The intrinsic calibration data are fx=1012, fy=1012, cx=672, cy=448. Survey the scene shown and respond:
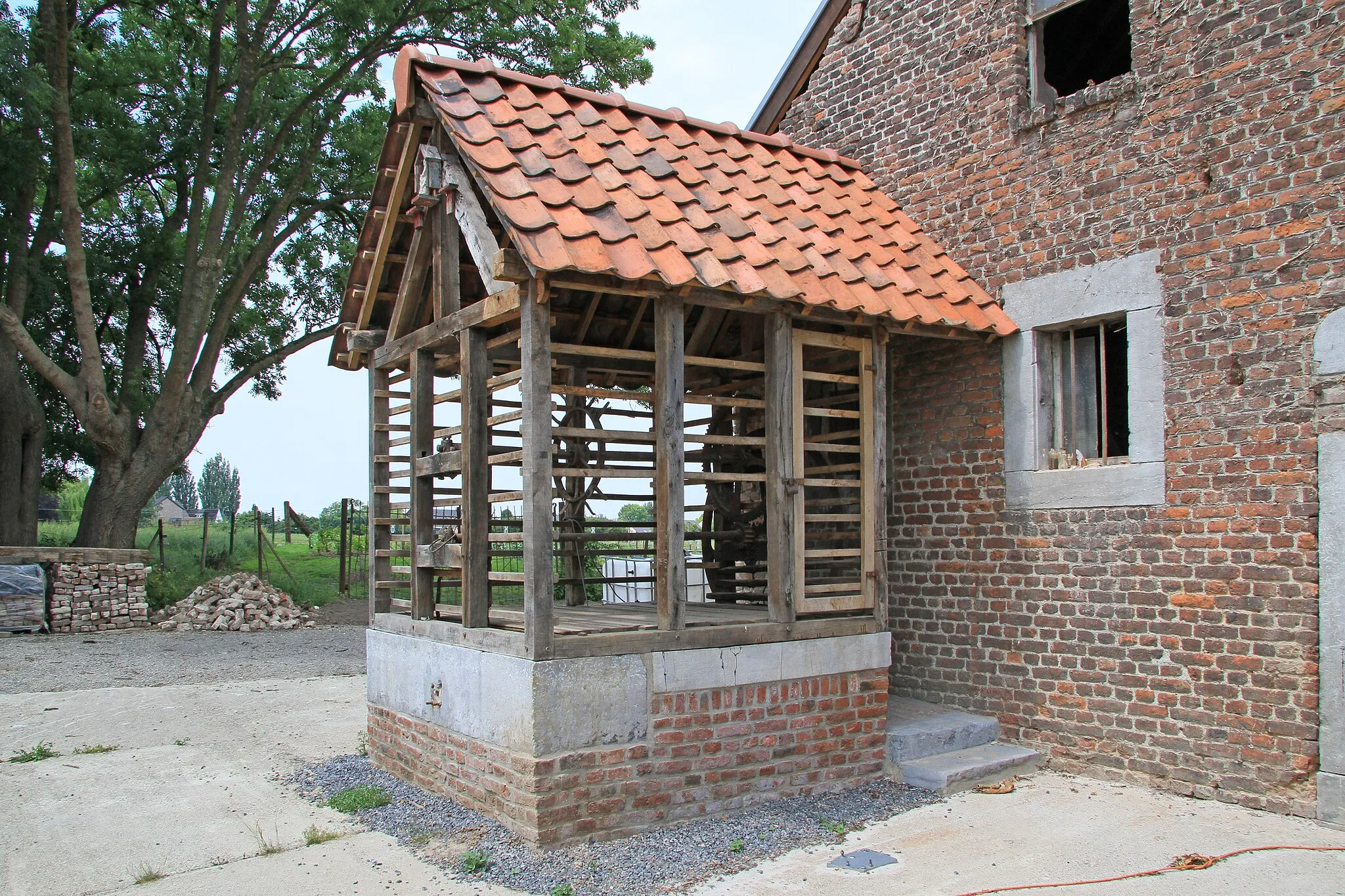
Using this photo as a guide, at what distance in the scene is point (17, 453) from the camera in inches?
721

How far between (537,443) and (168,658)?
1071cm

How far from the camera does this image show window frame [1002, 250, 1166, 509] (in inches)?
268

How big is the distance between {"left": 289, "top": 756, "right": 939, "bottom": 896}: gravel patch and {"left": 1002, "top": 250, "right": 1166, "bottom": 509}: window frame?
2409 millimetres

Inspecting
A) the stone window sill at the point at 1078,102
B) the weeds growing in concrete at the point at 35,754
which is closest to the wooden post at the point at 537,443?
the stone window sill at the point at 1078,102

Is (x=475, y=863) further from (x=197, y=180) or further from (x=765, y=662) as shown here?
(x=197, y=180)

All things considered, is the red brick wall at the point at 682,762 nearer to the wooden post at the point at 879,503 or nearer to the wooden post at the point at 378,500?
the wooden post at the point at 879,503

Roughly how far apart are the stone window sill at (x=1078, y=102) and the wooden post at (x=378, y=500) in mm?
5447

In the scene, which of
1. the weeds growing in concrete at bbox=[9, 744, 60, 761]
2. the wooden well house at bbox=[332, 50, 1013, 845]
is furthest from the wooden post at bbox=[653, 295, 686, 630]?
the weeds growing in concrete at bbox=[9, 744, 60, 761]

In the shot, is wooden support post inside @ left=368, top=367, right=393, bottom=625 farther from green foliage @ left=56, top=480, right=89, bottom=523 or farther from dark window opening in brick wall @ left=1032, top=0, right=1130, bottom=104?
green foliage @ left=56, top=480, right=89, bottom=523

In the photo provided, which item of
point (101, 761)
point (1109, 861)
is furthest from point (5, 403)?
point (1109, 861)

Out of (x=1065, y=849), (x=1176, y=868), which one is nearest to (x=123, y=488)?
(x=1065, y=849)

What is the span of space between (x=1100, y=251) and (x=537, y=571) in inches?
180

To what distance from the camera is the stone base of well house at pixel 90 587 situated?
54.9 feet

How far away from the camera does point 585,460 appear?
893cm
